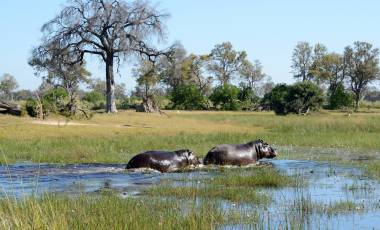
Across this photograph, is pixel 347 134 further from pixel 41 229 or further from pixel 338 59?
pixel 338 59

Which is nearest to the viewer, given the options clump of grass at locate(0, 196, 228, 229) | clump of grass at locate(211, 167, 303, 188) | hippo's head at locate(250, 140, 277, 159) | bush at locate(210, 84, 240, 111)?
clump of grass at locate(0, 196, 228, 229)

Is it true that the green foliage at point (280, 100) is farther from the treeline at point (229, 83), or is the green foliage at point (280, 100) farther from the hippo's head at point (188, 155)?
the hippo's head at point (188, 155)

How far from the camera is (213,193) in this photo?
10.7m

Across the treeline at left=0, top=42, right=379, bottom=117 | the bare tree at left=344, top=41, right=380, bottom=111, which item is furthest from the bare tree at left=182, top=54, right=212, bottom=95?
the bare tree at left=344, top=41, right=380, bottom=111

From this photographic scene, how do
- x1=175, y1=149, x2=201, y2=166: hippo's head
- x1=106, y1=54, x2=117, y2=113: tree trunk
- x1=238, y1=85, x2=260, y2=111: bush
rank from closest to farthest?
1. x1=175, y1=149, x2=201, y2=166: hippo's head
2. x1=106, y1=54, x2=117, y2=113: tree trunk
3. x1=238, y1=85, x2=260, y2=111: bush

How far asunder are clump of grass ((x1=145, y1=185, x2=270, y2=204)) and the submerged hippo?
5.09m

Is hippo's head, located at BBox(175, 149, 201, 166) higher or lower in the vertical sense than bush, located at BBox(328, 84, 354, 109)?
lower

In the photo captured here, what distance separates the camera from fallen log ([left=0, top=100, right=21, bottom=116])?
1299 inches

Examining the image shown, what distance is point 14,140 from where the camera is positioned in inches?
907

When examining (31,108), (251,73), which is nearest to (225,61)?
(251,73)

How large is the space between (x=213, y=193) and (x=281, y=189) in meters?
1.77

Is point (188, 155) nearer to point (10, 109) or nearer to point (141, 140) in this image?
point (141, 140)

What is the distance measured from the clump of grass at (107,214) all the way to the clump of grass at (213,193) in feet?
3.40

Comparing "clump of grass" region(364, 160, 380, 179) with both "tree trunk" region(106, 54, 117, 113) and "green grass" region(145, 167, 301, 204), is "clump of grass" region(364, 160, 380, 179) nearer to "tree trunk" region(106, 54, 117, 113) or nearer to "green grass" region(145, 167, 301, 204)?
"green grass" region(145, 167, 301, 204)
